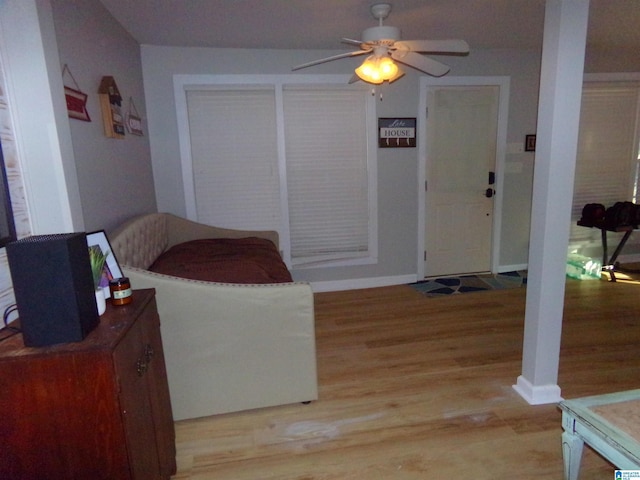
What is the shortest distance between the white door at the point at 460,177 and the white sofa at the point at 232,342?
2670mm

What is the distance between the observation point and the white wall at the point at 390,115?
3598 mm

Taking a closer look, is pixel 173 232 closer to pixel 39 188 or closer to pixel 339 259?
pixel 339 259

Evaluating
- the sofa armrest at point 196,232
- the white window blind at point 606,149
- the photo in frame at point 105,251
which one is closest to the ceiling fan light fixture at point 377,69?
the sofa armrest at point 196,232

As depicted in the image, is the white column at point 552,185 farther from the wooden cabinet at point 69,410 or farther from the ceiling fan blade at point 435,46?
the wooden cabinet at point 69,410

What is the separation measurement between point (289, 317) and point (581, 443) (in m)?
1.32

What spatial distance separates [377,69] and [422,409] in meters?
2.10

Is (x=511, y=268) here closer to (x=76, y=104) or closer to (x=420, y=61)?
(x=420, y=61)

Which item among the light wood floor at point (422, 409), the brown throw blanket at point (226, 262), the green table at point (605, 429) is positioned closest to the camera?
the green table at point (605, 429)

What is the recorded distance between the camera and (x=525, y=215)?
4.43 m

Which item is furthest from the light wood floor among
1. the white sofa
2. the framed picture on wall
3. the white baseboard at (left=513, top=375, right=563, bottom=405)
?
the framed picture on wall

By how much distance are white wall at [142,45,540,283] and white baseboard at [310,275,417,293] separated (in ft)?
0.11

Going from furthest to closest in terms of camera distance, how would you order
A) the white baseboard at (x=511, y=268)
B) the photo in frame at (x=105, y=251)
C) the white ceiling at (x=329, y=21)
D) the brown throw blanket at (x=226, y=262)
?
the white baseboard at (x=511, y=268) → the white ceiling at (x=329, y=21) → the brown throw blanket at (x=226, y=262) → the photo in frame at (x=105, y=251)

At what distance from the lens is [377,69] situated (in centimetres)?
250

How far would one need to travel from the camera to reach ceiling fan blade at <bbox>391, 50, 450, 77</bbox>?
98.5 inches
